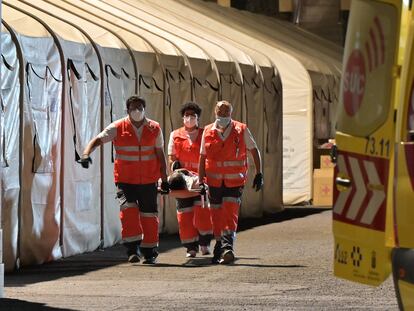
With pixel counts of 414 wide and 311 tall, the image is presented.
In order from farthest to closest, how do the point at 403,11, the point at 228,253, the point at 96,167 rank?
the point at 96,167 < the point at 228,253 < the point at 403,11

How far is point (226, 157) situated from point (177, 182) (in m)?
0.75

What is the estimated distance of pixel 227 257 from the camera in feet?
54.6

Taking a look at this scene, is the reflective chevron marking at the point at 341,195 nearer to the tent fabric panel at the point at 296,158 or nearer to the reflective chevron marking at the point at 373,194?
the reflective chevron marking at the point at 373,194

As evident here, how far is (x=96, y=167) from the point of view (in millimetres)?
19016

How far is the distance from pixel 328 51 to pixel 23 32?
21349 mm

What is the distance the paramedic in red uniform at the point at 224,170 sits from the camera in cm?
1673

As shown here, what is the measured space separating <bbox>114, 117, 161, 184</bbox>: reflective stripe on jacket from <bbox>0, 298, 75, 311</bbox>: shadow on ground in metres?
3.83

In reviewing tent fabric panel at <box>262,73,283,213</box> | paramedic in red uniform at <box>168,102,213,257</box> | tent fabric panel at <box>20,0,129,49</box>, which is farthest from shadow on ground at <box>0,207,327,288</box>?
tent fabric panel at <box>262,73,283,213</box>

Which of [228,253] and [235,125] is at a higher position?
[235,125]

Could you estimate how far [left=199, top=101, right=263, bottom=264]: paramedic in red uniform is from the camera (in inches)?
659

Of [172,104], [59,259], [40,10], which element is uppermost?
[40,10]

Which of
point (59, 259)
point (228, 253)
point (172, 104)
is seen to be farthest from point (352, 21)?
point (172, 104)

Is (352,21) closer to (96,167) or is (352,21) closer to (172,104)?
(96,167)

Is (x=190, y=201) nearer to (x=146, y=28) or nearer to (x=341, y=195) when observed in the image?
(x=146, y=28)
